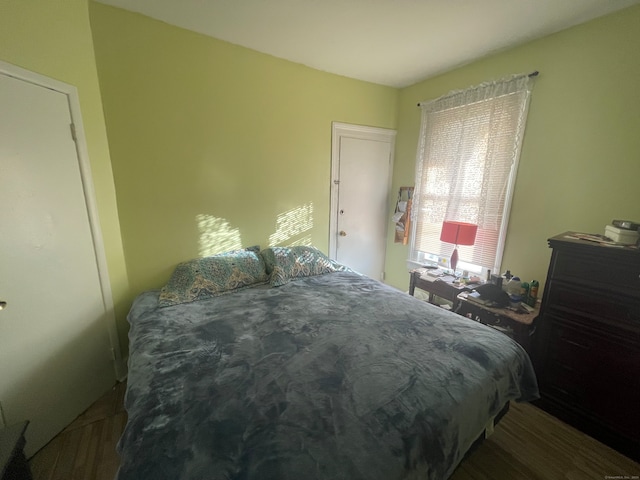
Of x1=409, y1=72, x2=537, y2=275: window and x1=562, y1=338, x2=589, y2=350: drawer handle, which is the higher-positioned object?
x1=409, y1=72, x2=537, y2=275: window

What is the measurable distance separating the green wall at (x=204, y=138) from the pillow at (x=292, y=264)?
0.97 ft

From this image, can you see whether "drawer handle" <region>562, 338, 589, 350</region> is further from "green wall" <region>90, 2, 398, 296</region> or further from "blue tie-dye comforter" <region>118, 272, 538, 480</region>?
"green wall" <region>90, 2, 398, 296</region>

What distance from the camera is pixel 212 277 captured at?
2.08 m

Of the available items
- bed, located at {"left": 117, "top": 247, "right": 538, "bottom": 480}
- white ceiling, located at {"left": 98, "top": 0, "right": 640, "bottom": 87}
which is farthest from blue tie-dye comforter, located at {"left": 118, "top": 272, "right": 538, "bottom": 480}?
white ceiling, located at {"left": 98, "top": 0, "right": 640, "bottom": 87}

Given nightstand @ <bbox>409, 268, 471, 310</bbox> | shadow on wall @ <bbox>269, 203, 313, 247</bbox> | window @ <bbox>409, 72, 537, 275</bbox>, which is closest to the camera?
window @ <bbox>409, 72, 537, 275</bbox>

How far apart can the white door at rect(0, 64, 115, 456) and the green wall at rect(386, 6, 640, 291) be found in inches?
130

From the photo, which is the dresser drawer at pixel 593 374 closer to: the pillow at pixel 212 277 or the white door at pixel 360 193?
the white door at pixel 360 193

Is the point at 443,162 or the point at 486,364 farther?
the point at 443,162

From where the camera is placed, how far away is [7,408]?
1.34 metres

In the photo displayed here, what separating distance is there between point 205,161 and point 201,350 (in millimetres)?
1584

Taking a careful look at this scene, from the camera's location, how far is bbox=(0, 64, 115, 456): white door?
1327mm

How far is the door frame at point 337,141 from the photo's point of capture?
2910 millimetres

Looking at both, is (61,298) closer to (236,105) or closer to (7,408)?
(7,408)

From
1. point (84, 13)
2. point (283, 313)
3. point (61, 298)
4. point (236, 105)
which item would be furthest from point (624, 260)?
point (84, 13)
